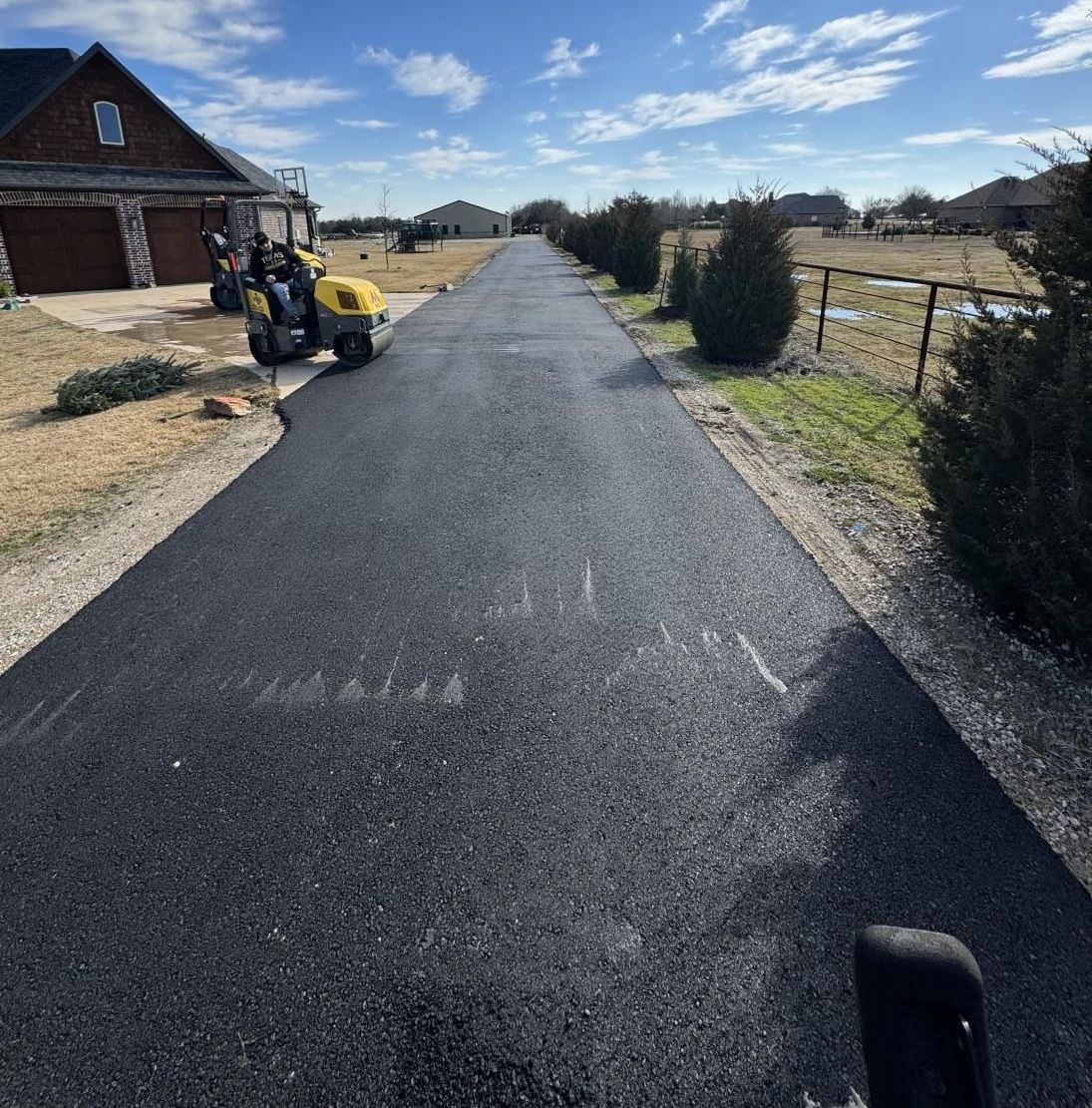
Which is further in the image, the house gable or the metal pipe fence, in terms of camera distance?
the house gable

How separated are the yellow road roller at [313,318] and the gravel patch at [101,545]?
3.97 metres

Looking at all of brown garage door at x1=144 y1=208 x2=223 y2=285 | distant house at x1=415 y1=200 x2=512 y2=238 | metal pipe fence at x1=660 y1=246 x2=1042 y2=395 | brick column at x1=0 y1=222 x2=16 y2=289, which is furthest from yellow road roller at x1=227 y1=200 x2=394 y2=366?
distant house at x1=415 y1=200 x2=512 y2=238

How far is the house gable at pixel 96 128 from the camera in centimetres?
2206

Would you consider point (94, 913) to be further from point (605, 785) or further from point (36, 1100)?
point (605, 785)

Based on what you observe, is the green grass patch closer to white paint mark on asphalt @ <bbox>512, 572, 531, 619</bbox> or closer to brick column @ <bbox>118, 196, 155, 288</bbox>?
white paint mark on asphalt @ <bbox>512, 572, 531, 619</bbox>

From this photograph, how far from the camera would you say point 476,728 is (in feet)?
10.1

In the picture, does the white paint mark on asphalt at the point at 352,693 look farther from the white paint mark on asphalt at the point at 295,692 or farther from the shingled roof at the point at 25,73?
the shingled roof at the point at 25,73

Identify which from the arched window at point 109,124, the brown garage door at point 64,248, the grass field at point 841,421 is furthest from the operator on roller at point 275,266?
the arched window at point 109,124

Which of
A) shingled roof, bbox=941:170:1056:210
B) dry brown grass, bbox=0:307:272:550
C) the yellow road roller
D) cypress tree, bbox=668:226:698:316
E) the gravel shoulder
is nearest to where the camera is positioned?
the gravel shoulder

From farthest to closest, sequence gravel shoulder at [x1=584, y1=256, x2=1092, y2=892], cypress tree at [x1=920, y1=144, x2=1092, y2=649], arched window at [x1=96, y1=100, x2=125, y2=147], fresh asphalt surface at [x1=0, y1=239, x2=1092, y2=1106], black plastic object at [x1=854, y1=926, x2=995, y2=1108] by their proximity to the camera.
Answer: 1. arched window at [x1=96, y1=100, x2=125, y2=147]
2. cypress tree at [x1=920, y1=144, x2=1092, y2=649]
3. gravel shoulder at [x1=584, y1=256, x2=1092, y2=892]
4. fresh asphalt surface at [x1=0, y1=239, x2=1092, y2=1106]
5. black plastic object at [x1=854, y1=926, x2=995, y2=1108]

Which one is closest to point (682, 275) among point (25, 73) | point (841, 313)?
point (841, 313)

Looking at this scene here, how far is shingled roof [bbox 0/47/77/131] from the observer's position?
22688 mm

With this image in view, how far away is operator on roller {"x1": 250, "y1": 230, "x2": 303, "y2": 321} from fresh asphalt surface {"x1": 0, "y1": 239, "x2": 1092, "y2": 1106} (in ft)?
22.9

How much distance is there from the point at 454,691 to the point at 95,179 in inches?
1109
